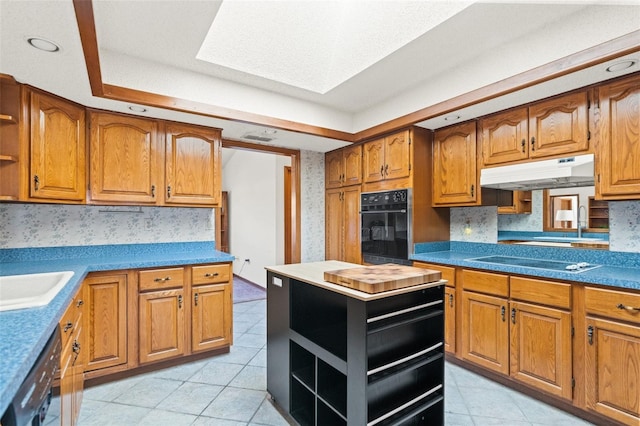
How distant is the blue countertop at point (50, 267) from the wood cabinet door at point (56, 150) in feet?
1.72

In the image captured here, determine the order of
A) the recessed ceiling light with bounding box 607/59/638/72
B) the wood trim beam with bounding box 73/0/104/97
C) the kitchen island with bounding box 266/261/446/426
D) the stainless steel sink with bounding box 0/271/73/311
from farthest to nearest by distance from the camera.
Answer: the recessed ceiling light with bounding box 607/59/638/72 < the stainless steel sink with bounding box 0/271/73/311 < the kitchen island with bounding box 266/261/446/426 < the wood trim beam with bounding box 73/0/104/97

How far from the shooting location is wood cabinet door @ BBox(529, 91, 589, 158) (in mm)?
2199

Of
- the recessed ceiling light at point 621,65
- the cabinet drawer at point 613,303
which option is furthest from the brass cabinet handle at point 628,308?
the recessed ceiling light at point 621,65

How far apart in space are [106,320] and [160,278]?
457mm

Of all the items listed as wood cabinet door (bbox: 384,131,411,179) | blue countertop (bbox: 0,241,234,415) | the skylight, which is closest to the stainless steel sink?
blue countertop (bbox: 0,241,234,415)

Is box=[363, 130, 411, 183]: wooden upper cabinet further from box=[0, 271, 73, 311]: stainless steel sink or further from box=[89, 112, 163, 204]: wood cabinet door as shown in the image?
box=[0, 271, 73, 311]: stainless steel sink

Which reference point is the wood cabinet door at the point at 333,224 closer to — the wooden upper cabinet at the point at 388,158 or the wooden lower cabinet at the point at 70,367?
the wooden upper cabinet at the point at 388,158

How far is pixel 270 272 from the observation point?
2.15 metres

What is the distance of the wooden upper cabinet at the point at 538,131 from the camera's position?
2219mm

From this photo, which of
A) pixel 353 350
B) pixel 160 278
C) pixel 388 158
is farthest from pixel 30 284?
pixel 388 158

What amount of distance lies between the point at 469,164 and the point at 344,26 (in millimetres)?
1617

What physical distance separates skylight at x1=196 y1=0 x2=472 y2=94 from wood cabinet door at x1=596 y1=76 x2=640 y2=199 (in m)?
1.23

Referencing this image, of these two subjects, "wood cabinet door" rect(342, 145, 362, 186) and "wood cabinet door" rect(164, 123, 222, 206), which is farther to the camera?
"wood cabinet door" rect(342, 145, 362, 186)

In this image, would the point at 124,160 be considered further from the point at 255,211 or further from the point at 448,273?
the point at 255,211
